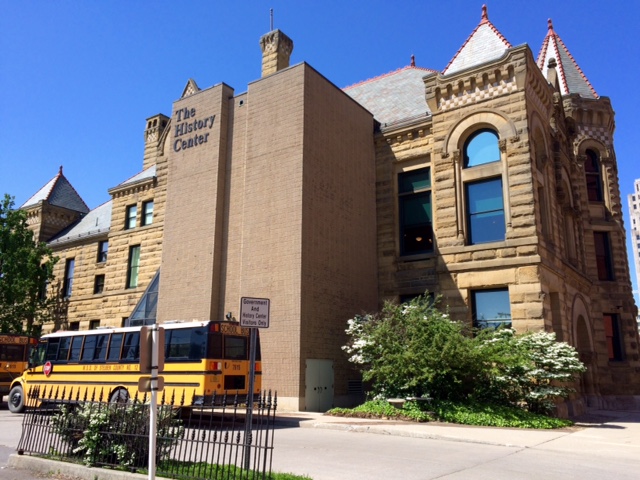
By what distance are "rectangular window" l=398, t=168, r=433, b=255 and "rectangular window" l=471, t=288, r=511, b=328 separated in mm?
2971

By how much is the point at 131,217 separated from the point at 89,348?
14.7m

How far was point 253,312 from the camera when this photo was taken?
823 cm

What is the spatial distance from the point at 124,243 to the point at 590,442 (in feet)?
84.3

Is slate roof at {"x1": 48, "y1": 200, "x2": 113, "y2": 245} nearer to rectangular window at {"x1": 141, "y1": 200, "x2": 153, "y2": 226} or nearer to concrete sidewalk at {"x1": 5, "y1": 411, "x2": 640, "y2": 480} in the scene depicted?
rectangular window at {"x1": 141, "y1": 200, "x2": 153, "y2": 226}

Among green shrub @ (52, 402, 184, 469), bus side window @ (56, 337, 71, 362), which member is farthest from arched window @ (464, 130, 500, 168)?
green shrub @ (52, 402, 184, 469)

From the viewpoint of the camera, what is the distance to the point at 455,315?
2017cm

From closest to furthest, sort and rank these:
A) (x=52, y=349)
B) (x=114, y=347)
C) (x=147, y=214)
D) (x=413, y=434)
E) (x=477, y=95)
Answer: (x=413, y=434) → (x=114, y=347) → (x=52, y=349) → (x=477, y=95) → (x=147, y=214)

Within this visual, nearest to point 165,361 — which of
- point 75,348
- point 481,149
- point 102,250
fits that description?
point 75,348

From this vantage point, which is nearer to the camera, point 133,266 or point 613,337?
point 613,337

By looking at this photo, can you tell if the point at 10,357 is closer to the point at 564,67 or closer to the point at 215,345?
the point at 215,345

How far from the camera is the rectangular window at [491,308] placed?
760 inches

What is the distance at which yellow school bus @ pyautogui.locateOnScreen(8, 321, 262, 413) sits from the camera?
49.1ft

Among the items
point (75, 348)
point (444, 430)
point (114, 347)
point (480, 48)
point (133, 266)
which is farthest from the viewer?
point (133, 266)

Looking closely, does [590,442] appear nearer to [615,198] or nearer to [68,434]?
[68,434]
